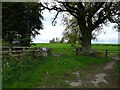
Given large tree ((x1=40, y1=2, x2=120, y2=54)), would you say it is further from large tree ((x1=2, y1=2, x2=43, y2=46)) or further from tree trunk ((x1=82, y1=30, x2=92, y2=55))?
large tree ((x1=2, y1=2, x2=43, y2=46))

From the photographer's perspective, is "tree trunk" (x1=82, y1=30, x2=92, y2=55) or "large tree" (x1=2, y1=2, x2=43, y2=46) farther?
"large tree" (x1=2, y1=2, x2=43, y2=46)

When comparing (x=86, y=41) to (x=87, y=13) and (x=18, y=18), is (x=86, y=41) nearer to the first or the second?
(x=87, y=13)

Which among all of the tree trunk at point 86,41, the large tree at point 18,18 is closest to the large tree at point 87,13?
the tree trunk at point 86,41

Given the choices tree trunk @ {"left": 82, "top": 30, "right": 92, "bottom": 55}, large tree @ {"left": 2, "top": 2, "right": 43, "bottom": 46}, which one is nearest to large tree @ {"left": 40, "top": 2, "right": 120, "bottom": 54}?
tree trunk @ {"left": 82, "top": 30, "right": 92, "bottom": 55}

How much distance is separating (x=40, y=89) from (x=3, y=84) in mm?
1815

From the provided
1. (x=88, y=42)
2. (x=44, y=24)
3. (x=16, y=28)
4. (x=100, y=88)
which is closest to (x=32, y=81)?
(x=100, y=88)

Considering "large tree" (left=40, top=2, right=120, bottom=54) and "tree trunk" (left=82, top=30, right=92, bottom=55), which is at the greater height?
"large tree" (left=40, top=2, right=120, bottom=54)

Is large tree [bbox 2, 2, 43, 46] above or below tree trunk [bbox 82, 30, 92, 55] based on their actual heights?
above

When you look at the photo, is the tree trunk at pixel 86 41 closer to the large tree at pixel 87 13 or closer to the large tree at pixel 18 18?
the large tree at pixel 87 13

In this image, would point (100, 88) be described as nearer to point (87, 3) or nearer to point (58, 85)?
point (58, 85)

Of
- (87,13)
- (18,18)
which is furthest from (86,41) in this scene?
(18,18)

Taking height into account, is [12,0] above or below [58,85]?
above

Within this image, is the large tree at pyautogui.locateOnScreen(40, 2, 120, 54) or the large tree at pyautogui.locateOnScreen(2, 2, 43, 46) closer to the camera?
the large tree at pyautogui.locateOnScreen(40, 2, 120, 54)

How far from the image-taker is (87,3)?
17453 millimetres
